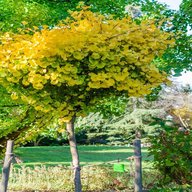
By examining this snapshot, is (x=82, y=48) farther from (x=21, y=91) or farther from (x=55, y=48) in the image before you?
(x=21, y=91)

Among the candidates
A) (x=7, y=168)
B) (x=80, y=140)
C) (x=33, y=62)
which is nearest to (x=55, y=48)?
(x=33, y=62)

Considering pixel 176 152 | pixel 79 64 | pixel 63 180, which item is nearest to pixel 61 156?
pixel 63 180

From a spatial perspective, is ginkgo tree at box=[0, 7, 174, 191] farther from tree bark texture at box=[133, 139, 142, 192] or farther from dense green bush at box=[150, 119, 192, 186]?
tree bark texture at box=[133, 139, 142, 192]

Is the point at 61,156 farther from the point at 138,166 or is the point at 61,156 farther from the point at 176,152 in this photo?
the point at 176,152

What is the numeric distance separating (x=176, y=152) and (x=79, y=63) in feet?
4.92

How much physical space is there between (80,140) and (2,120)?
1018 inches

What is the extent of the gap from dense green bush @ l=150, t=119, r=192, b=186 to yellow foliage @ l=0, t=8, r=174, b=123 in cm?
60

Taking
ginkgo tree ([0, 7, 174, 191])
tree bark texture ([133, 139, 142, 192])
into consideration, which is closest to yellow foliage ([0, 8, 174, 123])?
ginkgo tree ([0, 7, 174, 191])

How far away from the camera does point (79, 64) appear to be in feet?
14.9

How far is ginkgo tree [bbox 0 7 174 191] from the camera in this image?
441 cm

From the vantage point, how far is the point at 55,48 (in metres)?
4.34

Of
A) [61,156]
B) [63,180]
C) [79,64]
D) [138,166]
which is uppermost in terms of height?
[61,156]

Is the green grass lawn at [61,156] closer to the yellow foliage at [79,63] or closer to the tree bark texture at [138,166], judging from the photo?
the tree bark texture at [138,166]

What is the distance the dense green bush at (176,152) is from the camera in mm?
4531
